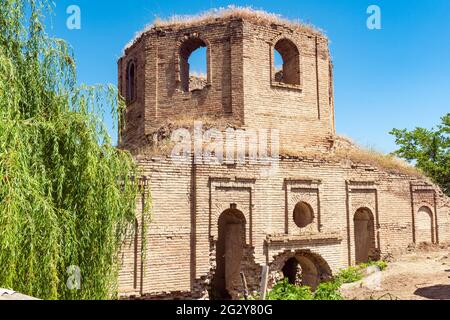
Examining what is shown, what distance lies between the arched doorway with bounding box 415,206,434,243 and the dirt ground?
19.9 inches

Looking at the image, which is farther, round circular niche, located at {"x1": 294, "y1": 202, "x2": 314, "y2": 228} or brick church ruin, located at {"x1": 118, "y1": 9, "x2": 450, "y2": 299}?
round circular niche, located at {"x1": 294, "y1": 202, "x2": 314, "y2": 228}

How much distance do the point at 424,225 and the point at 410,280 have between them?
14.2 ft

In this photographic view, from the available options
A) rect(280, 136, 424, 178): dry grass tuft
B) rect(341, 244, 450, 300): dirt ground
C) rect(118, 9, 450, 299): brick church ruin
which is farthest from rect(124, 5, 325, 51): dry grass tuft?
rect(341, 244, 450, 300): dirt ground

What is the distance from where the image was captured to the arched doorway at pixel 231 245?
12805 mm

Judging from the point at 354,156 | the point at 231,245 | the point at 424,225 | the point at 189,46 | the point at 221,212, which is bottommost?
the point at 231,245

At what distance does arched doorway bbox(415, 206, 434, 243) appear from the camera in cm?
1558

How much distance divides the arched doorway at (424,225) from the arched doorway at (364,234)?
1863 mm

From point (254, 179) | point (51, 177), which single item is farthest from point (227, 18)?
point (51, 177)

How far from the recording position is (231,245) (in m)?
13.5

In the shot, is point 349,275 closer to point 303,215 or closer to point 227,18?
point 303,215

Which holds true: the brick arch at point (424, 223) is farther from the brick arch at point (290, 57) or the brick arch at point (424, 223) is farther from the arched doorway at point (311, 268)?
the brick arch at point (290, 57)

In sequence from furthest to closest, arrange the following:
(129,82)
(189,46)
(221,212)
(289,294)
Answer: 1. (129,82)
2. (189,46)
3. (221,212)
4. (289,294)

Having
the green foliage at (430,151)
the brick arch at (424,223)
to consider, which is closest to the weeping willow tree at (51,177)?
the brick arch at (424,223)

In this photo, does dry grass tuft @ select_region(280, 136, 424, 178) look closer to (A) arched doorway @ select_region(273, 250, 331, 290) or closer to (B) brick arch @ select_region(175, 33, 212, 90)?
(A) arched doorway @ select_region(273, 250, 331, 290)
